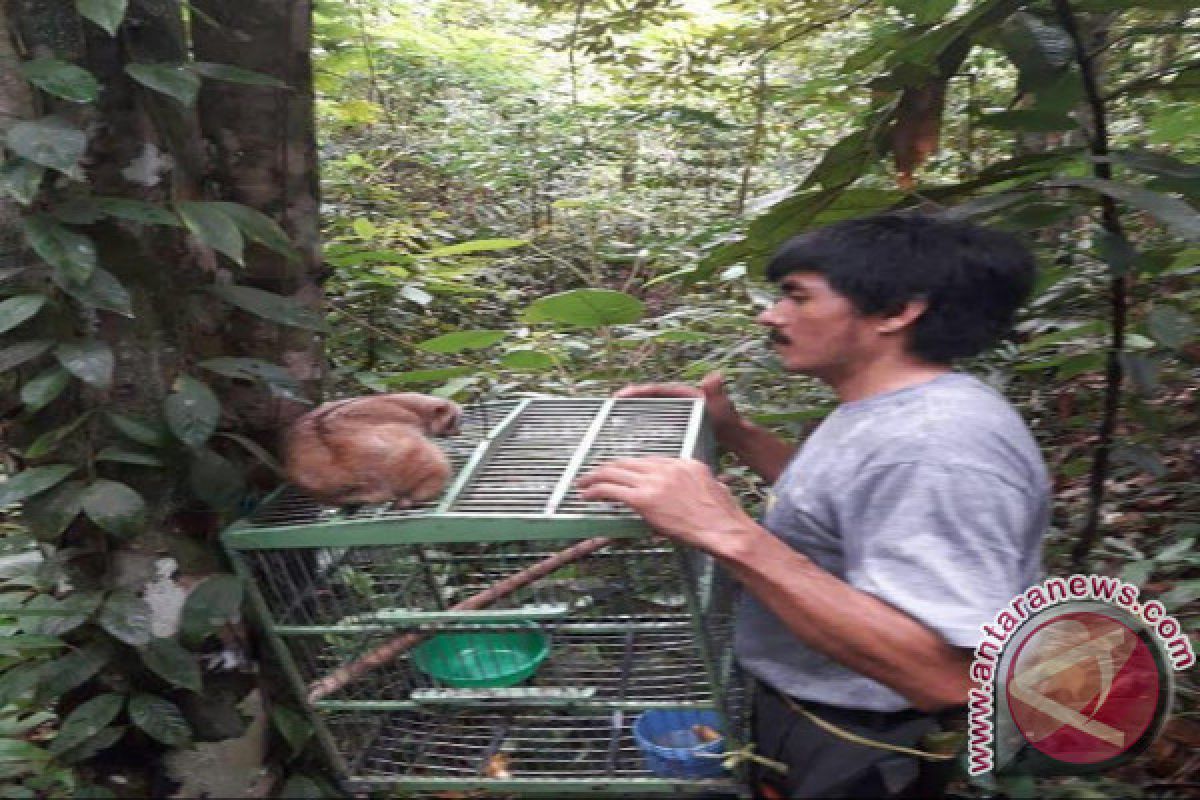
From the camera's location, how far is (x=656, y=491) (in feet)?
4.97

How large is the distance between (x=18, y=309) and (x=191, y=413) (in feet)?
1.01

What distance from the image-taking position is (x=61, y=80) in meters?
1.53

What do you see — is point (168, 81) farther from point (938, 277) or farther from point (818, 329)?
point (938, 277)

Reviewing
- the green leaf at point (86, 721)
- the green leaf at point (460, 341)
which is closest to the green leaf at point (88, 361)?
the green leaf at point (86, 721)

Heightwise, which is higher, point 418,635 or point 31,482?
point 31,482

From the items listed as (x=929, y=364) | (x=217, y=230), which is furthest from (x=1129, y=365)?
(x=217, y=230)

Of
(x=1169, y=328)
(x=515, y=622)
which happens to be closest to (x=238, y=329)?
(x=515, y=622)

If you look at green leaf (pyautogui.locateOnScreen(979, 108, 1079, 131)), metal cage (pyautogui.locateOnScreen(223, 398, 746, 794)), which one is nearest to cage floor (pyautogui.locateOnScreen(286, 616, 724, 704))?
metal cage (pyautogui.locateOnScreen(223, 398, 746, 794))

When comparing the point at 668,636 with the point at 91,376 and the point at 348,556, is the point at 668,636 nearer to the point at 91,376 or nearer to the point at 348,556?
the point at 348,556

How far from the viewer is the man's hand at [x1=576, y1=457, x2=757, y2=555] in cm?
148

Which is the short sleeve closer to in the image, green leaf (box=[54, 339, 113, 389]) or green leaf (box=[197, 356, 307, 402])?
green leaf (box=[197, 356, 307, 402])

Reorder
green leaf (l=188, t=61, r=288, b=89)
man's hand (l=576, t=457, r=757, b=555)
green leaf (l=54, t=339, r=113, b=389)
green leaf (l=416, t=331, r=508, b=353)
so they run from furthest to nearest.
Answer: green leaf (l=416, t=331, r=508, b=353) → green leaf (l=188, t=61, r=288, b=89) → green leaf (l=54, t=339, r=113, b=389) → man's hand (l=576, t=457, r=757, b=555)

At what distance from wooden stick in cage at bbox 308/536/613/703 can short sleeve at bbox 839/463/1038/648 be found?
20.3 inches

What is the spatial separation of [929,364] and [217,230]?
1.25m
